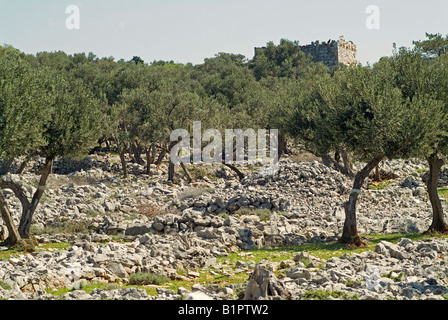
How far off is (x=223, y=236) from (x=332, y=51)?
3113 inches

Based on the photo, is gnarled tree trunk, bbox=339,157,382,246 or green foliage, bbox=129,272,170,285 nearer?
green foliage, bbox=129,272,170,285

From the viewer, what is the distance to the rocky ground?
47.5ft

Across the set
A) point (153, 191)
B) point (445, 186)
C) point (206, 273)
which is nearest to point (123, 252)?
point (206, 273)

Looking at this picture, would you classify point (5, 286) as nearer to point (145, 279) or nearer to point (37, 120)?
point (145, 279)

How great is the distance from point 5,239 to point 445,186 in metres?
29.2

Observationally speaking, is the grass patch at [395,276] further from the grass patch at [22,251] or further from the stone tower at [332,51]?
the stone tower at [332,51]

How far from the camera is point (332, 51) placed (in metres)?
97.1

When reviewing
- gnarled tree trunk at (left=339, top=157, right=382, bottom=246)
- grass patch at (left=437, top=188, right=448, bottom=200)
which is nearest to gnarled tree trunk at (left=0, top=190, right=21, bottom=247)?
gnarled tree trunk at (left=339, top=157, right=382, bottom=246)

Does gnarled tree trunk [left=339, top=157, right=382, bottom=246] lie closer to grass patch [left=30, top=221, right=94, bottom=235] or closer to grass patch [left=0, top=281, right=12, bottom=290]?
grass patch [left=30, top=221, right=94, bottom=235]
